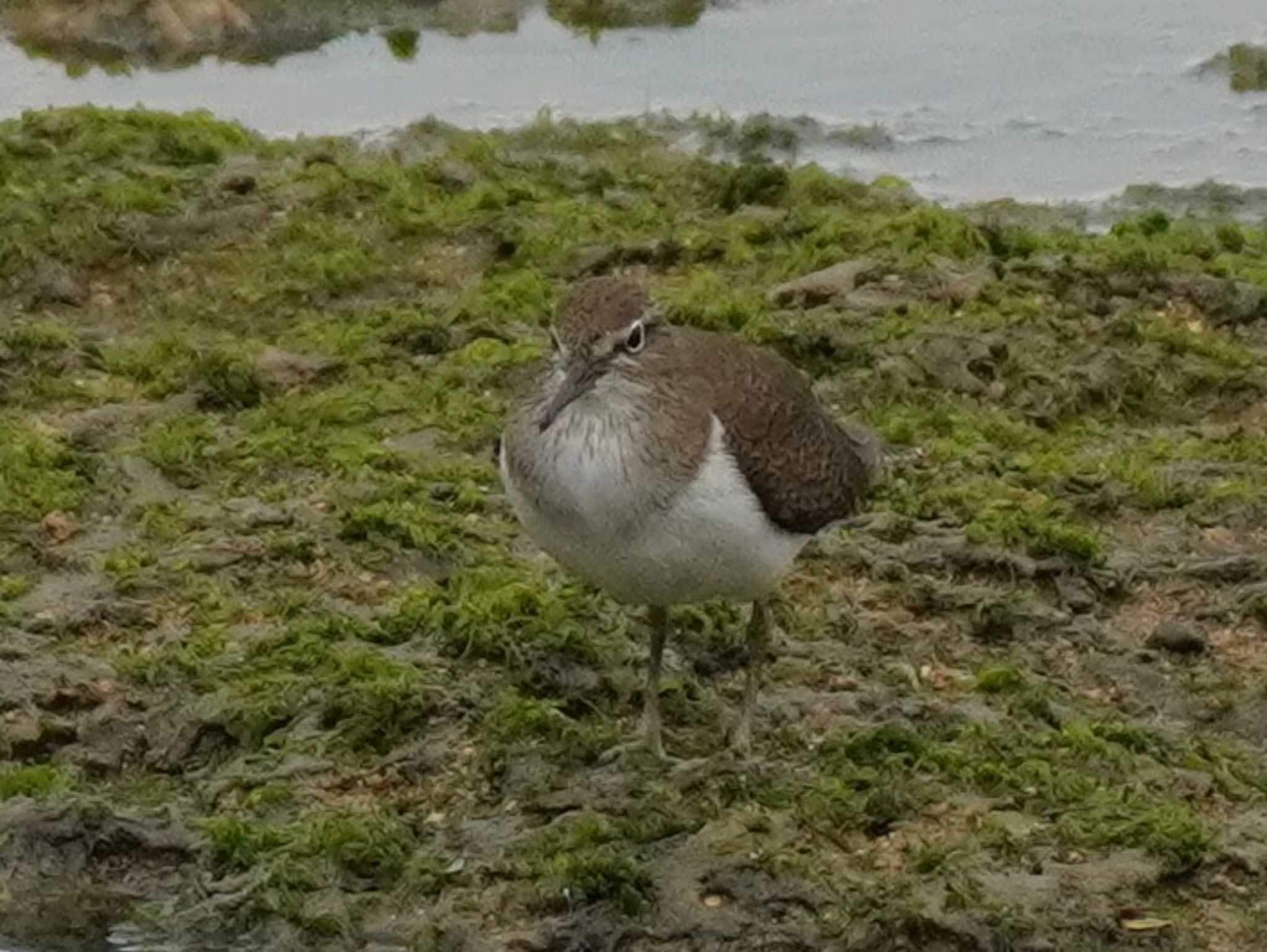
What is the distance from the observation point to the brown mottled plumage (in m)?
7.50

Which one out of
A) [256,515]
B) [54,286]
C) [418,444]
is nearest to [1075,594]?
[418,444]

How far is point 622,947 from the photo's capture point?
7.48 meters

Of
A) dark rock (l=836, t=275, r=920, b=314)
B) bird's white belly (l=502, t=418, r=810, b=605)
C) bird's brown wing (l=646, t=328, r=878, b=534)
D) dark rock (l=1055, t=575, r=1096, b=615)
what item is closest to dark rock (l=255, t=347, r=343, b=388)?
dark rock (l=836, t=275, r=920, b=314)

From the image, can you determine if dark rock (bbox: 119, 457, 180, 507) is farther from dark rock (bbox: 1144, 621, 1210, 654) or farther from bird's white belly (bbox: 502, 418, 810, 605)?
dark rock (bbox: 1144, 621, 1210, 654)

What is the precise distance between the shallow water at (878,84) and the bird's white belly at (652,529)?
24.5 feet

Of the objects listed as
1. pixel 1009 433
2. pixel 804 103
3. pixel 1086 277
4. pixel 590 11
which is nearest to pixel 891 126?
pixel 804 103

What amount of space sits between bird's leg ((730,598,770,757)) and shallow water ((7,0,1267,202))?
6.83 metres

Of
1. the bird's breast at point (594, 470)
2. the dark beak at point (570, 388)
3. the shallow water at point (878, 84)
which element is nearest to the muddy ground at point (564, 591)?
the bird's breast at point (594, 470)

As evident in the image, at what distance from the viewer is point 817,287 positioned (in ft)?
38.4

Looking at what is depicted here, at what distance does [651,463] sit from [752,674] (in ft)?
3.54

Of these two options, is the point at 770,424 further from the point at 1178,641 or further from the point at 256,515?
the point at 256,515

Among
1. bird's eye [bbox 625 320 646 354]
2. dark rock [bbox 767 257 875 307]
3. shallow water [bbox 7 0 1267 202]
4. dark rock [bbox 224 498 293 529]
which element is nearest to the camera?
bird's eye [bbox 625 320 646 354]

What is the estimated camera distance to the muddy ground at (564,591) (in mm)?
7723

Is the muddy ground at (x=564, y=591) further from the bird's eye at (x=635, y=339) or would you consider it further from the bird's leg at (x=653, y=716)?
the bird's eye at (x=635, y=339)
